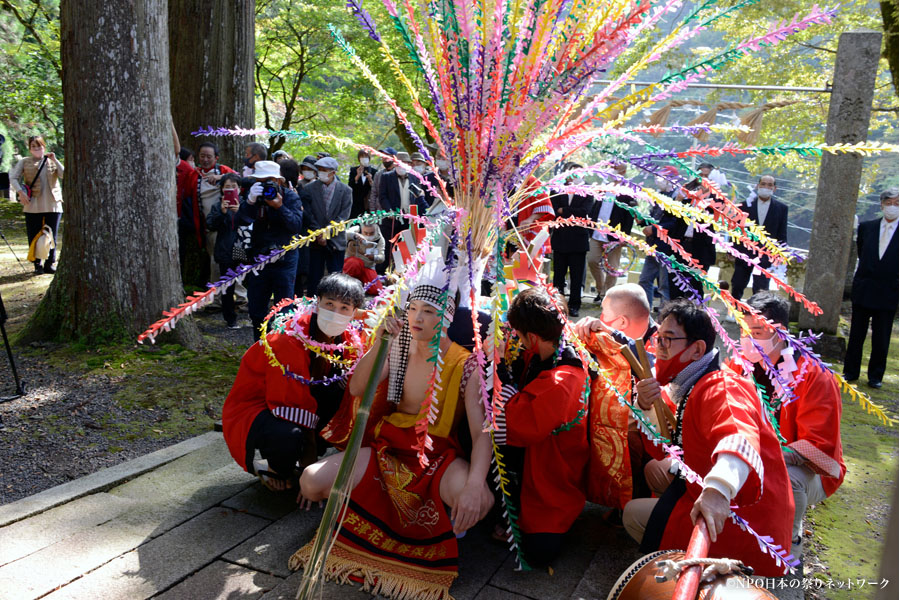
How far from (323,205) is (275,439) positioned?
4394 millimetres

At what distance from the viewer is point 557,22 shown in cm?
187

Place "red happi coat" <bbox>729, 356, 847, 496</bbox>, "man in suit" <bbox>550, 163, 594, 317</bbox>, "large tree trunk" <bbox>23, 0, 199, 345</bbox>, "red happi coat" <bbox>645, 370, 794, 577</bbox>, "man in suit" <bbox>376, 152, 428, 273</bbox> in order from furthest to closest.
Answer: "man in suit" <bbox>376, 152, 428, 273</bbox> → "man in suit" <bbox>550, 163, 594, 317</bbox> → "large tree trunk" <bbox>23, 0, 199, 345</bbox> → "red happi coat" <bbox>729, 356, 847, 496</bbox> → "red happi coat" <bbox>645, 370, 794, 577</bbox>

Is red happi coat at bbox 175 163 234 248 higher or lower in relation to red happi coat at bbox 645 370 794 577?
higher

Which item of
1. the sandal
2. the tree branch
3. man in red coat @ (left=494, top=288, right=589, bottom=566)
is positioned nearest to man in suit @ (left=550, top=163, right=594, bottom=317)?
man in red coat @ (left=494, top=288, right=589, bottom=566)

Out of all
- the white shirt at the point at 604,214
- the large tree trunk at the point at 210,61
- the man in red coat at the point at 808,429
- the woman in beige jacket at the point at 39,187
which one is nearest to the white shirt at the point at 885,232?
Result: the white shirt at the point at 604,214

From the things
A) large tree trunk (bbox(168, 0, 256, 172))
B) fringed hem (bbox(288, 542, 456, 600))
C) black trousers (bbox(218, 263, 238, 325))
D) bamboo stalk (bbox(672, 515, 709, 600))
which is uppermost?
large tree trunk (bbox(168, 0, 256, 172))

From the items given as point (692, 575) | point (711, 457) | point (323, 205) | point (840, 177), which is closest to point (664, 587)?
point (692, 575)

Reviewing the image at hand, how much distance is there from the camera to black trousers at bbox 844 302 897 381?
6.59 meters

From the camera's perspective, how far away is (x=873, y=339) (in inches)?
264

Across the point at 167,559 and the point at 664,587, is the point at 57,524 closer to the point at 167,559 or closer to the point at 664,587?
the point at 167,559

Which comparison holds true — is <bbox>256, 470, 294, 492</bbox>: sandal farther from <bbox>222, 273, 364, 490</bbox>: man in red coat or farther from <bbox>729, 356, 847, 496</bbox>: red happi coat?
<bbox>729, 356, 847, 496</bbox>: red happi coat

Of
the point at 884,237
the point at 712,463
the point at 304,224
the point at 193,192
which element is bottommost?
the point at 712,463

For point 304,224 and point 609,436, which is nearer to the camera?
point 609,436

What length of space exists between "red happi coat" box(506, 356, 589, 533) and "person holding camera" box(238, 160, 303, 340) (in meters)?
3.13
